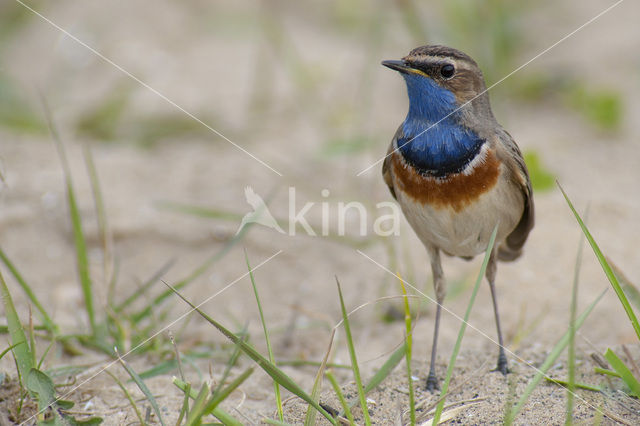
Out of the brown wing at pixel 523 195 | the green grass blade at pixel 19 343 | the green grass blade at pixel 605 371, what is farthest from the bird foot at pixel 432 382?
the green grass blade at pixel 19 343

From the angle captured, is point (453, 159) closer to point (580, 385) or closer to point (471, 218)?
point (471, 218)

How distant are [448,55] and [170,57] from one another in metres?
4.41

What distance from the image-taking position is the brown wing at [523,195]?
278cm

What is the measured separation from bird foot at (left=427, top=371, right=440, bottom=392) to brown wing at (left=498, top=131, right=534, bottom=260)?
706 mm

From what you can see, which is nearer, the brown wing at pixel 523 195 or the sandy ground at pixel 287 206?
the brown wing at pixel 523 195

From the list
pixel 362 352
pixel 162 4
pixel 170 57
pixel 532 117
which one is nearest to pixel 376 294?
pixel 362 352

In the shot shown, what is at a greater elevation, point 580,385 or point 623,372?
point 623,372

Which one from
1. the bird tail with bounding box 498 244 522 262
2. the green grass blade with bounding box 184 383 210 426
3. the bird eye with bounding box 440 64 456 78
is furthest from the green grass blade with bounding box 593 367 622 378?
the green grass blade with bounding box 184 383 210 426

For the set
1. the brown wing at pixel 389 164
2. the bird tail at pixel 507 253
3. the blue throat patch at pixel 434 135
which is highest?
the blue throat patch at pixel 434 135

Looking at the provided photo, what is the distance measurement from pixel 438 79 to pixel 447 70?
5 centimetres

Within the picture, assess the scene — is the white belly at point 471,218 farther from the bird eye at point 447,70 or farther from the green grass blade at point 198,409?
the green grass blade at point 198,409

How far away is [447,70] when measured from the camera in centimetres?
275

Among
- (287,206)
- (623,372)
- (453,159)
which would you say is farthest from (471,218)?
(287,206)

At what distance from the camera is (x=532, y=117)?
5.78 meters
